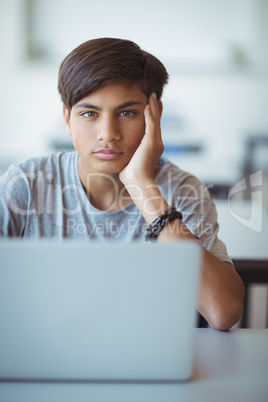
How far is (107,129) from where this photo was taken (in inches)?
48.4

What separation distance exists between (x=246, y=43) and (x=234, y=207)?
341 centimetres

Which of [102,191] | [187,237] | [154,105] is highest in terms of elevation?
[154,105]

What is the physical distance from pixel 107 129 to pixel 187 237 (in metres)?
0.38

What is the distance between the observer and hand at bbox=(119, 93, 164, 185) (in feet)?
4.16

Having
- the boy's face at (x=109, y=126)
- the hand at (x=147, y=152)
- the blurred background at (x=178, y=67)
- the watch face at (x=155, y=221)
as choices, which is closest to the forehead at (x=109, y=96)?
the boy's face at (x=109, y=126)

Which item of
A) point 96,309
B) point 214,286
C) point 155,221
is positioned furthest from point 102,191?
point 96,309

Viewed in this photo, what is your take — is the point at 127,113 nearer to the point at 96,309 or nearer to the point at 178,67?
the point at 96,309

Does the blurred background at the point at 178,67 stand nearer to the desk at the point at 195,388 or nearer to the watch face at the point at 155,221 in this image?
the watch face at the point at 155,221

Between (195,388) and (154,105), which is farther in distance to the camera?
(154,105)

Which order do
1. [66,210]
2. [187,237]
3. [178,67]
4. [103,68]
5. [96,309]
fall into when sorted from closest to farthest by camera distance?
[96,309] < [187,237] < [103,68] < [66,210] < [178,67]

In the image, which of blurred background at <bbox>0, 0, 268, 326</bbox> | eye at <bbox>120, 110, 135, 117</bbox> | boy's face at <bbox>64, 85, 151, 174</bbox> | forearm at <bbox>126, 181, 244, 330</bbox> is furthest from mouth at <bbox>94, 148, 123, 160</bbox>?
blurred background at <bbox>0, 0, 268, 326</bbox>

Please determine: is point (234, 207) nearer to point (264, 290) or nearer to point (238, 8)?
point (264, 290)

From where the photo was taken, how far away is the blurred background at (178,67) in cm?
459

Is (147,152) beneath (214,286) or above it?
above
